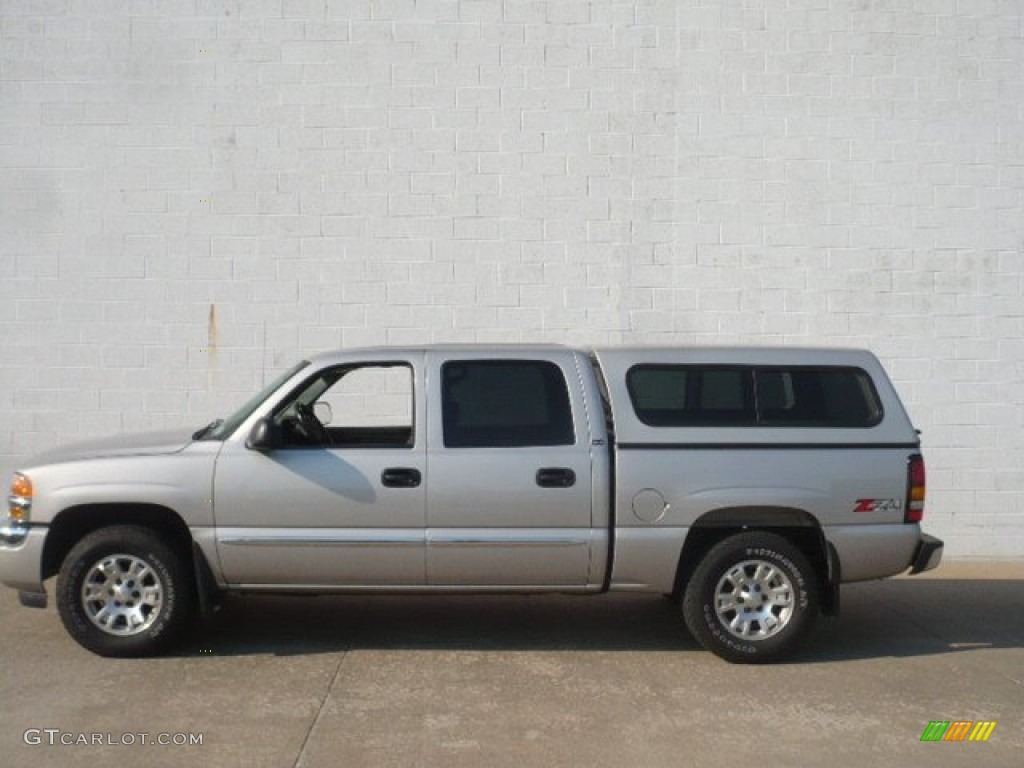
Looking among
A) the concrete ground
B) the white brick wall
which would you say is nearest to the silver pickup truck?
the concrete ground

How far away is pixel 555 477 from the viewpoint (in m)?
6.53

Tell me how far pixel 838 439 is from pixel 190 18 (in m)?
6.78

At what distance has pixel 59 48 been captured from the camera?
991cm

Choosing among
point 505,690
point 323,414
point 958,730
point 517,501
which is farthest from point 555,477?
point 958,730

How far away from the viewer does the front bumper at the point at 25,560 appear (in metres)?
6.55

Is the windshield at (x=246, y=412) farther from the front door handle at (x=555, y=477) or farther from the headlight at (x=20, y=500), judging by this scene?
the front door handle at (x=555, y=477)

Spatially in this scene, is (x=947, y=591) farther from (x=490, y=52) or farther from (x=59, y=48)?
(x=59, y=48)

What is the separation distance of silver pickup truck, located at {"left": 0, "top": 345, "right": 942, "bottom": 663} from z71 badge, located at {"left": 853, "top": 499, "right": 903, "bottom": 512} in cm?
1

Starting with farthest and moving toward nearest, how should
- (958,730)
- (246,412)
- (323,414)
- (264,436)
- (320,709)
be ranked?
1. (323,414)
2. (246,412)
3. (264,436)
4. (320,709)
5. (958,730)

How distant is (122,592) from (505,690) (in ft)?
7.62

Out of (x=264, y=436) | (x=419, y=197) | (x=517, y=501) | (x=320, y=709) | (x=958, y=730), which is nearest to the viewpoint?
(x=958, y=730)

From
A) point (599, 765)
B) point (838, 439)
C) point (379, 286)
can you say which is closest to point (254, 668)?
point (599, 765)

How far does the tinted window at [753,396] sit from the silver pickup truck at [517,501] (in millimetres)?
13

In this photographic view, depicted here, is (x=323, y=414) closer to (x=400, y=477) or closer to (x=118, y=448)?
(x=400, y=477)
